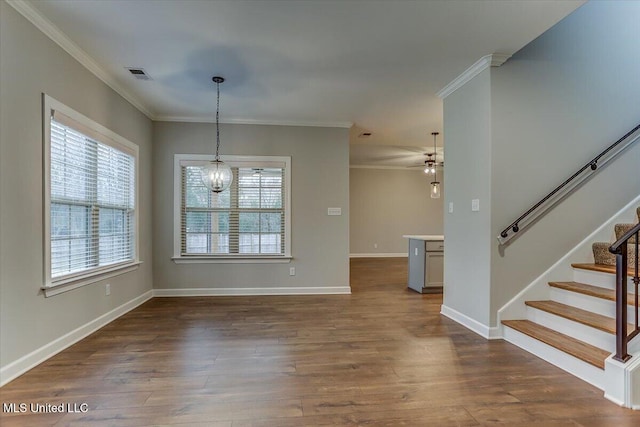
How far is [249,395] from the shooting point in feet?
7.06

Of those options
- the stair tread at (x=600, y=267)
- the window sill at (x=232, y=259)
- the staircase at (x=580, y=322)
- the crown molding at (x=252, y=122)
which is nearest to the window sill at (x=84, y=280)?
the window sill at (x=232, y=259)

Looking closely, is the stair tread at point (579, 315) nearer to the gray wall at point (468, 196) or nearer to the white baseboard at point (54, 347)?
the gray wall at point (468, 196)

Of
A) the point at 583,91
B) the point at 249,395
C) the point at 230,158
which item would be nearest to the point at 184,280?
the point at 230,158

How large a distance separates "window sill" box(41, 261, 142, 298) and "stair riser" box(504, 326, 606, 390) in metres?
3.97

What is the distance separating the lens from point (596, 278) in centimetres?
300

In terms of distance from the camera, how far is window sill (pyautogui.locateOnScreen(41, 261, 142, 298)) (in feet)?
9.01

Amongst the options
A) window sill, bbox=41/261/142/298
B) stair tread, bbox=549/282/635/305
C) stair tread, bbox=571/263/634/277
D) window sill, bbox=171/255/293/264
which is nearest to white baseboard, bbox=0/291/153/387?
window sill, bbox=41/261/142/298

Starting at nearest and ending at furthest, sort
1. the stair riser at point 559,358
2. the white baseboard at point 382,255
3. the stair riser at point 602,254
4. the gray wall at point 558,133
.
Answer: the stair riser at point 559,358, the stair riser at point 602,254, the gray wall at point 558,133, the white baseboard at point 382,255

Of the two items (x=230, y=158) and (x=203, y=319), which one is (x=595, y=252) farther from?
(x=230, y=158)

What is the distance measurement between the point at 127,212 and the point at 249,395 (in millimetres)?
3089

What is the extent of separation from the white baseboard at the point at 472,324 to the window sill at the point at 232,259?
93.2 inches

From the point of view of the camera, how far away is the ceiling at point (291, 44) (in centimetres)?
241

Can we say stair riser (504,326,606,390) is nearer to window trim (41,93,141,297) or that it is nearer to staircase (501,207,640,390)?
staircase (501,207,640,390)

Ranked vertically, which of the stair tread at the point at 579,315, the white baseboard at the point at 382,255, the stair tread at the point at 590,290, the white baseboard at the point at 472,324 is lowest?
the white baseboard at the point at 382,255
